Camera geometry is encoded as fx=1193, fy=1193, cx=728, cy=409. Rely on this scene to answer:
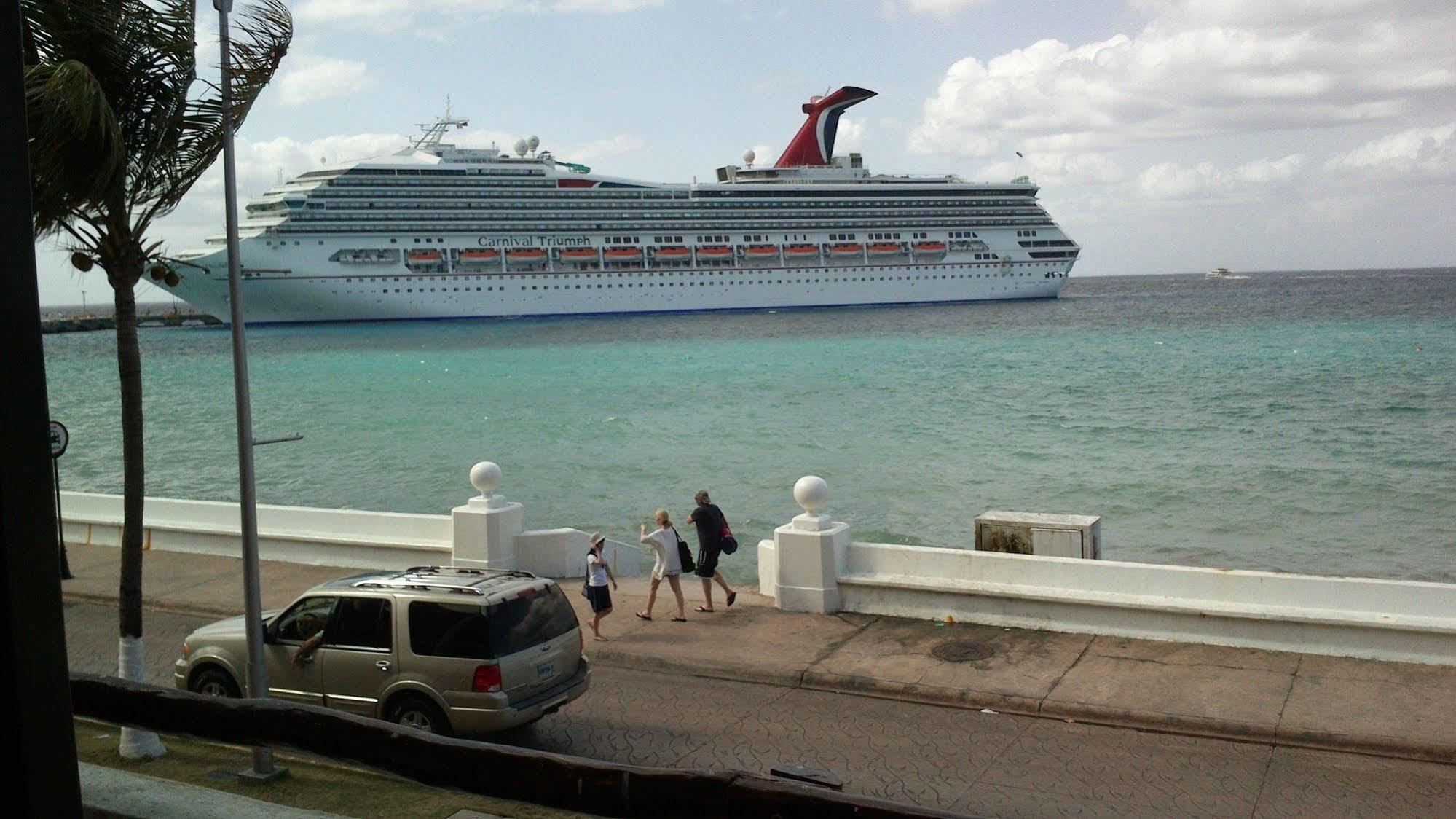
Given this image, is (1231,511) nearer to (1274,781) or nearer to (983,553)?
(983,553)

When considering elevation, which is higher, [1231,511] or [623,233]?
[623,233]

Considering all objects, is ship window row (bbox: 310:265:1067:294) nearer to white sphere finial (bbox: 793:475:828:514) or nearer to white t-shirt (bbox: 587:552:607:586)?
white t-shirt (bbox: 587:552:607:586)

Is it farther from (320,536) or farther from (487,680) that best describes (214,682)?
(320,536)

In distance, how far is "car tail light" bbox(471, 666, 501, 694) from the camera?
718cm

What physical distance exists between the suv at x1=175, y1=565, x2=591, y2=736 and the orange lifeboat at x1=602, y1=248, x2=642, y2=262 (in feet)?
273

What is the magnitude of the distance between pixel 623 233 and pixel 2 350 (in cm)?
9098

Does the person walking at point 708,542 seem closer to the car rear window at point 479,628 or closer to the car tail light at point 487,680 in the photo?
the car rear window at point 479,628

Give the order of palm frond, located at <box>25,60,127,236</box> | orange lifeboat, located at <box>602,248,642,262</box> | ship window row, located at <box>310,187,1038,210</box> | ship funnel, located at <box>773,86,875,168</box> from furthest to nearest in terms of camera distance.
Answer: ship funnel, located at <box>773,86,875,168</box> < orange lifeboat, located at <box>602,248,642,262</box> < ship window row, located at <box>310,187,1038,210</box> < palm frond, located at <box>25,60,127,236</box>

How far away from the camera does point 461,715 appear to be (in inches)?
283

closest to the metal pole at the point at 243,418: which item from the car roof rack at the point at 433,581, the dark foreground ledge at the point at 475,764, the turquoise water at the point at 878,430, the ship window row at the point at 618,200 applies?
the car roof rack at the point at 433,581

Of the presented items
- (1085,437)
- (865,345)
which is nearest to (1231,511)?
(1085,437)

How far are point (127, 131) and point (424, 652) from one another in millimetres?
3705

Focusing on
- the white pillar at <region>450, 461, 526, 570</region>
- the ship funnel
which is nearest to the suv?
the white pillar at <region>450, 461, 526, 570</region>

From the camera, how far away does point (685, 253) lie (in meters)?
92.5
